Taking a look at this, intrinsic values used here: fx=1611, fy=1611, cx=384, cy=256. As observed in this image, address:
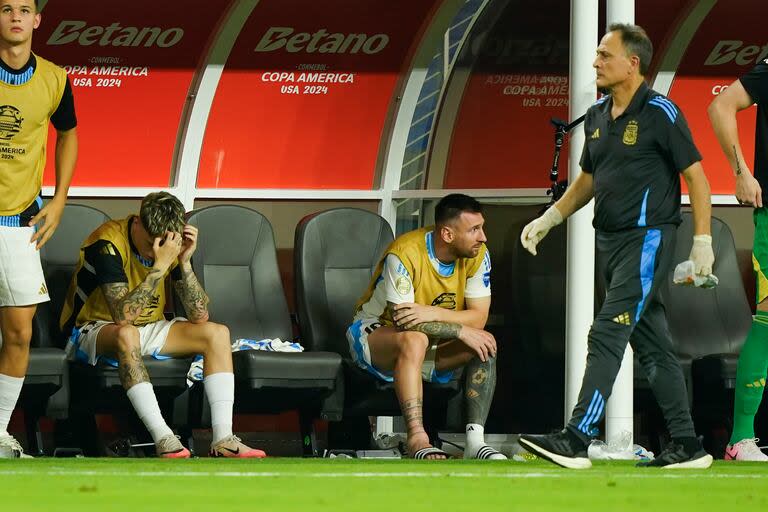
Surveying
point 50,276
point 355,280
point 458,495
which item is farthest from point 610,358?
point 50,276

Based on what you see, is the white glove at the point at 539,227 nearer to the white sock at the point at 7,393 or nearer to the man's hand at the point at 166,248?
the man's hand at the point at 166,248

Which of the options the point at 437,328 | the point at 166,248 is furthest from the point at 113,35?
the point at 437,328

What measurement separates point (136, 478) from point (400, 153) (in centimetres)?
465

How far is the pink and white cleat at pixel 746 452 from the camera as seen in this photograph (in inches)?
275

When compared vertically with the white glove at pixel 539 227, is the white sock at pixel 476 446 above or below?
below

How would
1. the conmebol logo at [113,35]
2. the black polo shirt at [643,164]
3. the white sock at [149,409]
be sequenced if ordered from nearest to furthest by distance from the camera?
1. the black polo shirt at [643,164]
2. the white sock at [149,409]
3. the conmebol logo at [113,35]

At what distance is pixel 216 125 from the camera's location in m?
9.27

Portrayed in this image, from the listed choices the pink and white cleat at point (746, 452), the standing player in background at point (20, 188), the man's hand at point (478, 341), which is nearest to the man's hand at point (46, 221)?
the standing player in background at point (20, 188)

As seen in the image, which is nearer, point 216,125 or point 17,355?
point 17,355

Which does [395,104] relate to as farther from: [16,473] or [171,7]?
[16,473]

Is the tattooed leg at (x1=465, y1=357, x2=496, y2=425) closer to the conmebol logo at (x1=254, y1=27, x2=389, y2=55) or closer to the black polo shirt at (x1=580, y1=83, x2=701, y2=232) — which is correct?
the black polo shirt at (x1=580, y1=83, x2=701, y2=232)

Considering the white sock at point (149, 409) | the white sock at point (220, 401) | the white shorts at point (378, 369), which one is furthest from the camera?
the white shorts at point (378, 369)

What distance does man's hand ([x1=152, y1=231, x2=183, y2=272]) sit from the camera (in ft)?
25.3

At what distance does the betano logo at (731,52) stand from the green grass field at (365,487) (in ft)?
13.3
